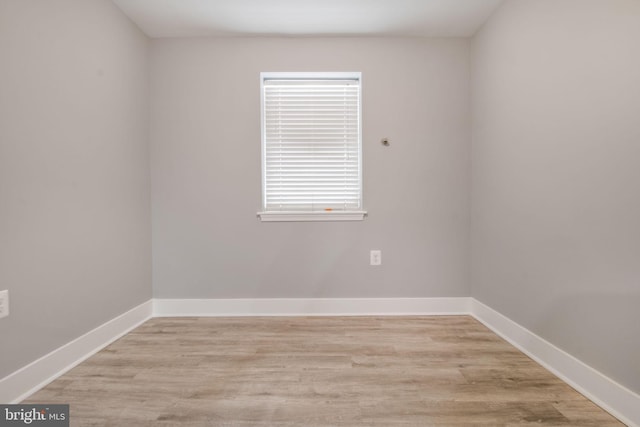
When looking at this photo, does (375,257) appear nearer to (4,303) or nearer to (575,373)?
(575,373)

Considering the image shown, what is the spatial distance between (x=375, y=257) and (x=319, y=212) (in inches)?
23.9

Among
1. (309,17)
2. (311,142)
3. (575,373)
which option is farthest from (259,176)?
(575,373)

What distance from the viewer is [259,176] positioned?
8.50 ft

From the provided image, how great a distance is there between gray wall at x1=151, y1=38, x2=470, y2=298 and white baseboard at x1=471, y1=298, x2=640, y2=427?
23.0 inches

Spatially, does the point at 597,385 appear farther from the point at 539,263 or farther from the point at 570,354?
the point at 539,263

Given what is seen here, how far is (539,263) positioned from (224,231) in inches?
88.2

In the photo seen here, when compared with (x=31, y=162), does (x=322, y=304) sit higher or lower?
lower

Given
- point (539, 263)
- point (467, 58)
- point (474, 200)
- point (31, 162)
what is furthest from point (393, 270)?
point (31, 162)

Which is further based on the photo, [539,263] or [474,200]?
[474,200]

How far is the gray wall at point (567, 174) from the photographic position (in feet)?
4.31

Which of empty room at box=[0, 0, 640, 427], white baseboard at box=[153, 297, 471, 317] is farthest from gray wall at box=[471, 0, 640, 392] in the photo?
white baseboard at box=[153, 297, 471, 317]

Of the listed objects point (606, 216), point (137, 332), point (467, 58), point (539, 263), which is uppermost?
point (467, 58)

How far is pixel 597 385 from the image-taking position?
142 cm

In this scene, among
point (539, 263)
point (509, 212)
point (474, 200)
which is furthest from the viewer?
point (474, 200)
